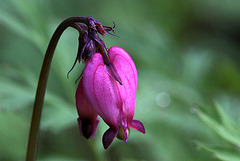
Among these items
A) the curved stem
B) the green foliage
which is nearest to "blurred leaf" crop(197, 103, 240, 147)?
the green foliage

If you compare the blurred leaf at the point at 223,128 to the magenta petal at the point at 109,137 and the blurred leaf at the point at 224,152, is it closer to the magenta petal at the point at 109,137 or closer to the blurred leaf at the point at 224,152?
the blurred leaf at the point at 224,152

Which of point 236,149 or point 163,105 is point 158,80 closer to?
point 163,105

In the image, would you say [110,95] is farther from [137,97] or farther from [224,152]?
[137,97]

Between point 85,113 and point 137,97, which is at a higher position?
point 137,97

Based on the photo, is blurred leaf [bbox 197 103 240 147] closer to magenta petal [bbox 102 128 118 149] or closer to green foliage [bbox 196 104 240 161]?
green foliage [bbox 196 104 240 161]

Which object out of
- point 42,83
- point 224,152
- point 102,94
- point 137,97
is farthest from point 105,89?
point 137,97

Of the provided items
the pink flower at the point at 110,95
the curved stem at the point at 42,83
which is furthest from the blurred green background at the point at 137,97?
the curved stem at the point at 42,83
